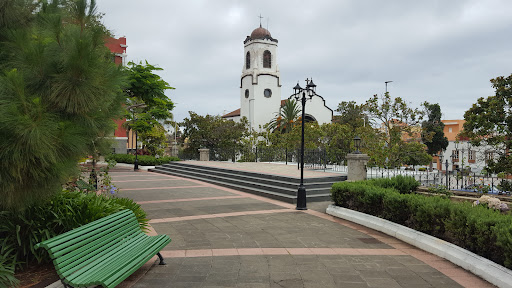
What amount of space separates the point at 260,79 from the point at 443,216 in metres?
49.6

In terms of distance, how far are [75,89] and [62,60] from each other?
1.18ft

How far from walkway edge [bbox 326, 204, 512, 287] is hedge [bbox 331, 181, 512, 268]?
0.49 feet

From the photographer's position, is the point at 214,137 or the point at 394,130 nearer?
A: the point at 394,130

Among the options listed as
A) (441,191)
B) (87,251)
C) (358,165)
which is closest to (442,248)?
(441,191)

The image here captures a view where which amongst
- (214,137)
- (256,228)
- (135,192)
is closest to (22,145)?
(256,228)

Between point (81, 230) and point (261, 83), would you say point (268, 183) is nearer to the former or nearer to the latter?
point (81, 230)

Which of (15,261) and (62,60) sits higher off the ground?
(62,60)

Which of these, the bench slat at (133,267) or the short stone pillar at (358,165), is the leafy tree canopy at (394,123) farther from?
the bench slat at (133,267)

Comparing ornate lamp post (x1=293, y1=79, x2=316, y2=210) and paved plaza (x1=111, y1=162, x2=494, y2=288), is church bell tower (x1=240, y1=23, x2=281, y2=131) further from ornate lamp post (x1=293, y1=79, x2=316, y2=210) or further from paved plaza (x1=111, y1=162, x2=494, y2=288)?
paved plaza (x1=111, y1=162, x2=494, y2=288)

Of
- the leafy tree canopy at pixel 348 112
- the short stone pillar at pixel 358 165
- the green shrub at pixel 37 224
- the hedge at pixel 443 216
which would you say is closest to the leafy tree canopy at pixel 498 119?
the short stone pillar at pixel 358 165

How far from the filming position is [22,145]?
10.6 feet

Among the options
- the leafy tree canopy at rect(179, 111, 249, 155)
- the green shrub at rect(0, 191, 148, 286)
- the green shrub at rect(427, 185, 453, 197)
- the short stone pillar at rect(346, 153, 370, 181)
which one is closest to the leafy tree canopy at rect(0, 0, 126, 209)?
the green shrub at rect(0, 191, 148, 286)

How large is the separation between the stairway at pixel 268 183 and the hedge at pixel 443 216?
7.75ft

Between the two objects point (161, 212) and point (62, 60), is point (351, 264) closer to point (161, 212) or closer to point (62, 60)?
point (62, 60)
